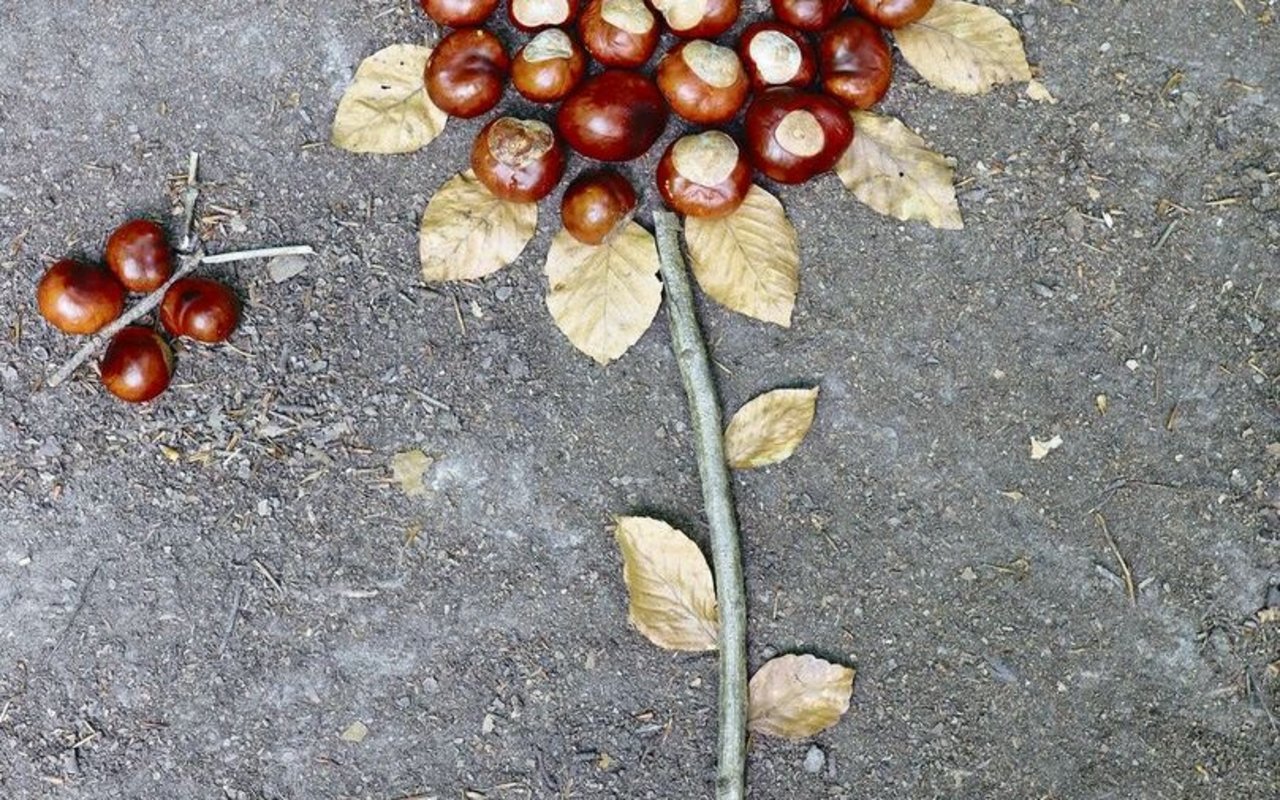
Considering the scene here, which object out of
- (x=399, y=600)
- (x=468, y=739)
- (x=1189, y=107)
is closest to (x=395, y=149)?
(x=399, y=600)

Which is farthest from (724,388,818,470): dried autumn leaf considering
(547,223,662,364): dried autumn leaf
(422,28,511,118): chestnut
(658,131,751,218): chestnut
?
(422,28,511,118): chestnut

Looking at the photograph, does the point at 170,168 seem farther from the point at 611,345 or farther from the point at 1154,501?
the point at 1154,501

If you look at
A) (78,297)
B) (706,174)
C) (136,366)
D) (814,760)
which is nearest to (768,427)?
(706,174)

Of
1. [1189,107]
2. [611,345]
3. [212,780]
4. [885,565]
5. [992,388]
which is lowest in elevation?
[212,780]

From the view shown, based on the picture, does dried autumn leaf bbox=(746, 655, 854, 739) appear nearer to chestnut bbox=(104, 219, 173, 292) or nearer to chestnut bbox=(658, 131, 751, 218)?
chestnut bbox=(658, 131, 751, 218)

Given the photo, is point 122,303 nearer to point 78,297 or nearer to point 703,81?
point 78,297

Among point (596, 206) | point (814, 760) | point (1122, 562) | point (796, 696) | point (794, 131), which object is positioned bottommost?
point (814, 760)
